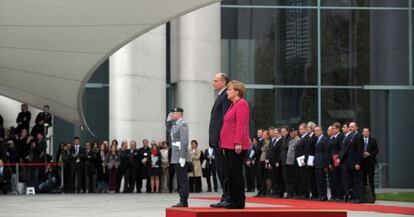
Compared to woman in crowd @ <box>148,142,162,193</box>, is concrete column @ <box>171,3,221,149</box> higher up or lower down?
higher up

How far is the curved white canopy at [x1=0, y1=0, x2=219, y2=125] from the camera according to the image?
18.0 m

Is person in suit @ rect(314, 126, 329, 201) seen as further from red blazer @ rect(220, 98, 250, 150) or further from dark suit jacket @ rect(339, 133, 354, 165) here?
red blazer @ rect(220, 98, 250, 150)

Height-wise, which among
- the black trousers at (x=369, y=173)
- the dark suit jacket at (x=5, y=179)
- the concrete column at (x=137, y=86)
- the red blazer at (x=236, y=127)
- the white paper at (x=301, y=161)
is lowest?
the dark suit jacket at (x=5, y=179)

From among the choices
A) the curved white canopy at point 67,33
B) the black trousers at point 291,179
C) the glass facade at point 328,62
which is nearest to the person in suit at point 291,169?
the black trousers at point 291,179

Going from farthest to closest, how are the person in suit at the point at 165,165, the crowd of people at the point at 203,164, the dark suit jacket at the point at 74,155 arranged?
the person in suit at the point at 165,165 < the dark suit jacket at the point at 74,155 < the crowd of people at the point at 203,164

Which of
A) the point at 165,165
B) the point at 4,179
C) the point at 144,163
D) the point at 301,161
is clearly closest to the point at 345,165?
the point at 301,161

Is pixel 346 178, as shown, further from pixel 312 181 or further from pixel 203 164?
pixel 203 164

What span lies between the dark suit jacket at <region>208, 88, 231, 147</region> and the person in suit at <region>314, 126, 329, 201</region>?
1063cm

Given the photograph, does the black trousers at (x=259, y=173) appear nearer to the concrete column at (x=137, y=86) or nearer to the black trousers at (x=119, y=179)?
the black trousers at (x=119, y=179)

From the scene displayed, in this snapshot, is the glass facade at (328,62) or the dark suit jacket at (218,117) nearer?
the dark suit jacket at (218,117)

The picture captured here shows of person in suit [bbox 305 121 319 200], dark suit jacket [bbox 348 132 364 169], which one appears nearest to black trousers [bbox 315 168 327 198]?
person in suit [bbox 305 121 319 200]

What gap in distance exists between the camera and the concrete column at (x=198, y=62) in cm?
3266

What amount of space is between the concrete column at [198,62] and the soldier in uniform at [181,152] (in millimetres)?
17266

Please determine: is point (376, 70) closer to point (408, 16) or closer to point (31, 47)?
point (408, 16)
